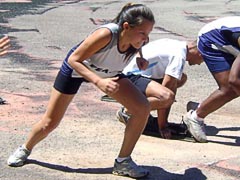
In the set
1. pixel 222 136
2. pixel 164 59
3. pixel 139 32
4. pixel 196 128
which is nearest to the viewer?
pixel 139 32

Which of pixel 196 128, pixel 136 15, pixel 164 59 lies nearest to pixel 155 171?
pixel 196 128

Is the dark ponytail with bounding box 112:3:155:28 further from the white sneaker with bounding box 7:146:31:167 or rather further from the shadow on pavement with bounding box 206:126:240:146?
the shadow on pavement with bounding box 206:126:240:146

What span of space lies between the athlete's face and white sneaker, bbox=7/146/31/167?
4.29 ft

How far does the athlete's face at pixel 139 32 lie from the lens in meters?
5.29

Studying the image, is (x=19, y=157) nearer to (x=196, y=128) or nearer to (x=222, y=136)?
(x=196, y=128)

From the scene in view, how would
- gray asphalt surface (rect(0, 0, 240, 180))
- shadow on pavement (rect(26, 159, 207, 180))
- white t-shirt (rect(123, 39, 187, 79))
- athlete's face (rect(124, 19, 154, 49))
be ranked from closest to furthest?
athlete's face (rect(124, 19, 154, 49)), shadow on pavement (rect(26, 159, 207, 180)), gray asphalt surface (rect(0, 0, 240, 180)), white t-shirt (rect(123, 39, 187, 79))

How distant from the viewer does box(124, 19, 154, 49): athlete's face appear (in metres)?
5.29

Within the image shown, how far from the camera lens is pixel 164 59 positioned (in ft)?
22.7

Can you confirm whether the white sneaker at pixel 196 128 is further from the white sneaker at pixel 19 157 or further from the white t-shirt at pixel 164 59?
the white sneaker at pixel 19 157

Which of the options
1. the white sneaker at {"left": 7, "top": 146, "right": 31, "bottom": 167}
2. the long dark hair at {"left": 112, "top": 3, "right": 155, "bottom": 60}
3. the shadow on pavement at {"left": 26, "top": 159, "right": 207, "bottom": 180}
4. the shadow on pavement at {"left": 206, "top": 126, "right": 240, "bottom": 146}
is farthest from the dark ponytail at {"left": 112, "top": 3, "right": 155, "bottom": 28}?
the shadow on pavement at {"left": 206, "top": 126, "right": 240, "bottom": 146}

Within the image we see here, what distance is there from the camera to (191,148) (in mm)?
6590

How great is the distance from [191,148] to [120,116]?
898mm

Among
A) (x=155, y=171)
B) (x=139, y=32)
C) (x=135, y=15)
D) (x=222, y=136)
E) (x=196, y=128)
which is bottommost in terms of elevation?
(x=222, y=136)

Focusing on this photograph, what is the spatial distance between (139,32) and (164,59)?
1635 mm
